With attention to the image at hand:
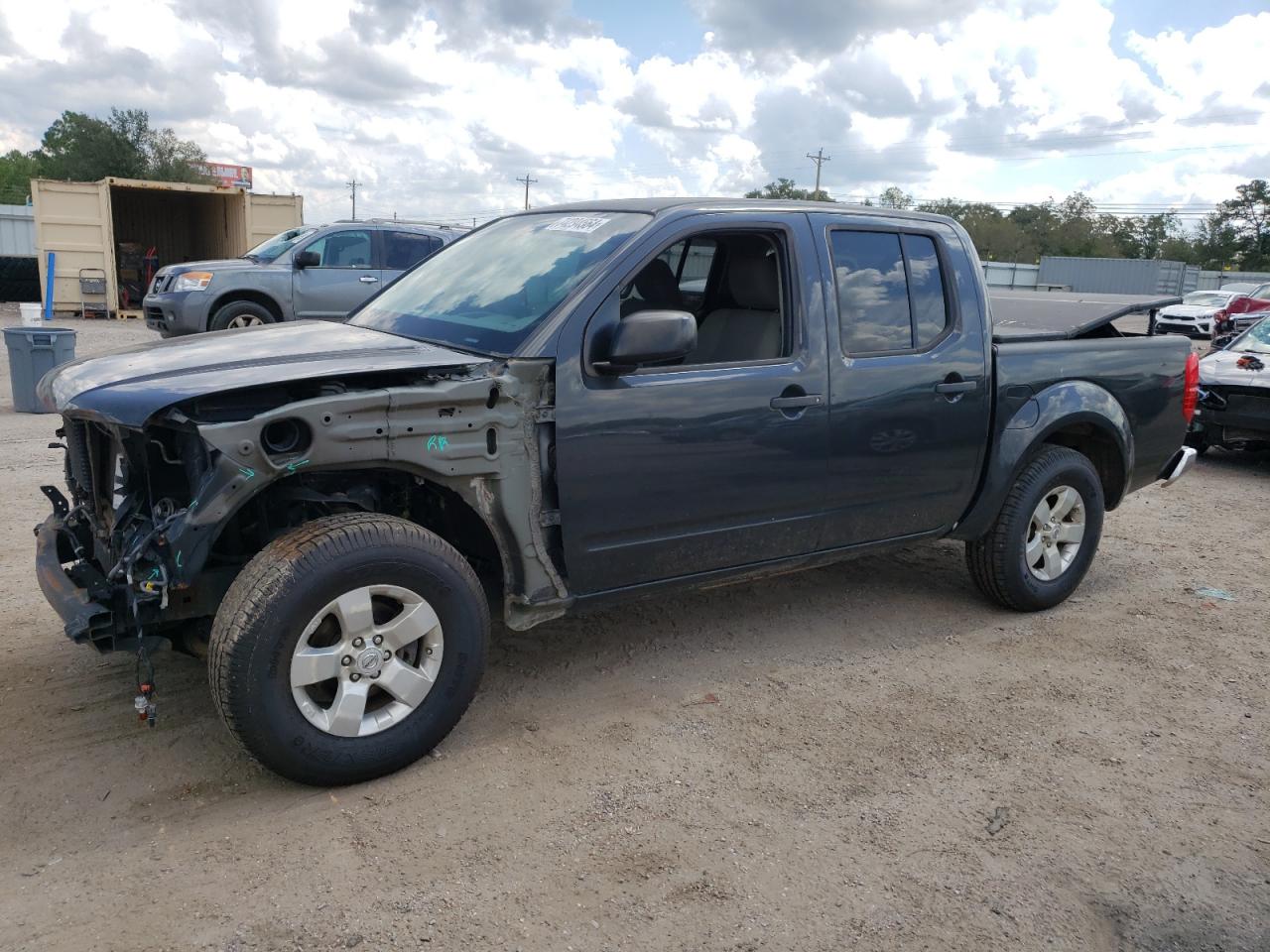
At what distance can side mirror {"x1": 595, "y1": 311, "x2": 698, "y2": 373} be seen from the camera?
3.41 m

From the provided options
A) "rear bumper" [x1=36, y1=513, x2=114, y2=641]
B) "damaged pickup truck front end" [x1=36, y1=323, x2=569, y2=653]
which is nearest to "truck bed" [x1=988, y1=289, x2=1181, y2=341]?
"damaged pickup truck front end" [x1=36, y1=323, x2=569, y2=653]

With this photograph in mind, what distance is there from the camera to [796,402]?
3977mm

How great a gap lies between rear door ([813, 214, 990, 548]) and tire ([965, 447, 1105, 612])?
1.07 feet

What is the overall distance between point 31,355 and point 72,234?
12.2 meters

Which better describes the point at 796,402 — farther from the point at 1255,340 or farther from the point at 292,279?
the point at 292,279

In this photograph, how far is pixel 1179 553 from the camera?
21.0ft

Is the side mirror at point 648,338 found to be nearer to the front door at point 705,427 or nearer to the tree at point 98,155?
the front door at point 705,427

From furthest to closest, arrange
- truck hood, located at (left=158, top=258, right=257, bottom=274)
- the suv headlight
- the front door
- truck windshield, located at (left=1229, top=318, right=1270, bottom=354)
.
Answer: truck hood, located at (left=158, top=258, right=257, bottom=274)
the suv headlight
truck windshield, located at (left=1229, top=318, right=1270, bottom=354)
the front door

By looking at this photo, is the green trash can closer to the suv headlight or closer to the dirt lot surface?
the suv headlight

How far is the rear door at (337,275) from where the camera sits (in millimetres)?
12969

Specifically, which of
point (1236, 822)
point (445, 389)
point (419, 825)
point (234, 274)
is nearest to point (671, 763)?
point (419, 825)

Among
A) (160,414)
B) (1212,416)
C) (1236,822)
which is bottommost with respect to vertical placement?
(1236,822)

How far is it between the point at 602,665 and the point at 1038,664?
6.47ft

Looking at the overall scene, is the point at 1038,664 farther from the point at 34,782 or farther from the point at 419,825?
the point at 34,782
